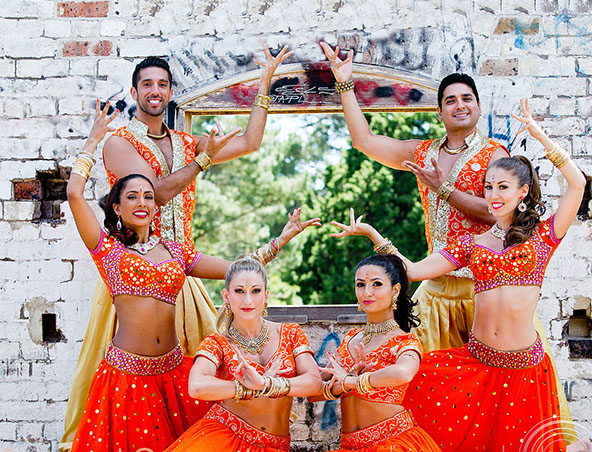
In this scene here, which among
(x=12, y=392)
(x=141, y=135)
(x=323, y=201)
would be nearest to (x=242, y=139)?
(x=141, y=135)

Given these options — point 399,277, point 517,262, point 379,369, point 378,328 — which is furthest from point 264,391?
point 517,262

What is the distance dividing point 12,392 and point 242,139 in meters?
2.26

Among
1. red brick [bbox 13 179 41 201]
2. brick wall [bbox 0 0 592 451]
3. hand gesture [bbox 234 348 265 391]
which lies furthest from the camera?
red brick [bbox 13 179 41 201]

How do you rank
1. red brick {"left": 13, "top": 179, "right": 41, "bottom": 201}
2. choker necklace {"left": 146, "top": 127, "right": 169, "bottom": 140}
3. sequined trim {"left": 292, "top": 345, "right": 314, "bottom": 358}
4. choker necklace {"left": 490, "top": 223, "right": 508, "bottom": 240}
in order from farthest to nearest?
red brick {"left": 13, "top": 179, "right": 41, "bottom": 201} < choker necklace {"left": 146, "top": 127, "right": 169, "bottom": 140} < choker necklace {"left": 490, "top": 223, "right": 508, "bottom": 240} < sequined trim {"left": 292, "top": 345, "right": 314, "bottom": 358}

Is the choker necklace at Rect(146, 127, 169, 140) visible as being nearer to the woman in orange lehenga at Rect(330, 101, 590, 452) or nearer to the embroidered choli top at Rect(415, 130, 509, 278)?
the embroidered choli top at Rect(415, 130, 509, 278)

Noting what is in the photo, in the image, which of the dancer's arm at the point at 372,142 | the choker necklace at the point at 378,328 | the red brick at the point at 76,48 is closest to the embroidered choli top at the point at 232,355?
the choker necklace at the point at 378,328

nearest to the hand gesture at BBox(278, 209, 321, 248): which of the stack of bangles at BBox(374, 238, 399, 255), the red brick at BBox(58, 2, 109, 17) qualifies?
the stack of bangles at BBox(374, 238, 399, 255)

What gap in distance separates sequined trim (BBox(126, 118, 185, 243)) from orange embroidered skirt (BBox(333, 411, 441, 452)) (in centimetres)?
151

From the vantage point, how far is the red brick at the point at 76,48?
5.04 metres

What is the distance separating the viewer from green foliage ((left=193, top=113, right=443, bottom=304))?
39.6 ft

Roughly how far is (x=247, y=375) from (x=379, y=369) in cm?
61

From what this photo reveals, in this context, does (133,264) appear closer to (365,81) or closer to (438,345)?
(438,345)

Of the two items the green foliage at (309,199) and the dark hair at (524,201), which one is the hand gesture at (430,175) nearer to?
A: the dark hair at (524,201)

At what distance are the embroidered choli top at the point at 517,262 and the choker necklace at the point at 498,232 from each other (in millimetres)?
88
